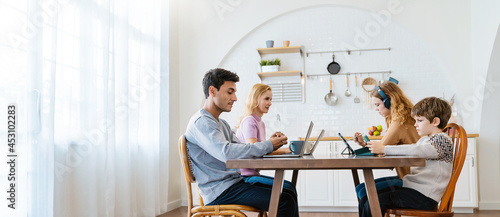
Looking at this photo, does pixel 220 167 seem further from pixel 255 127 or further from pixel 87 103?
pixel 87 103

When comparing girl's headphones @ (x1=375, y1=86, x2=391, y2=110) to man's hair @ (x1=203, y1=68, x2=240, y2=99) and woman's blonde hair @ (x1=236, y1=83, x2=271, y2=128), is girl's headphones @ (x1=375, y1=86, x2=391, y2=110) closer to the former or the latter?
woman's blonde hair @ (x1=236, y1=83, x2=271, y2=128)

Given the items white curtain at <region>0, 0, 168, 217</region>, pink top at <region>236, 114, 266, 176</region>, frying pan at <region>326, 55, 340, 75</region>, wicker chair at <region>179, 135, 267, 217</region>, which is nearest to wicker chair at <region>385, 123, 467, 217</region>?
wicker chair at <region>179, 135, 267, 217</region>

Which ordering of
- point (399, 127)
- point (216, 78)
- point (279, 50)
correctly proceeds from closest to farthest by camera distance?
point (216, 78), point (399, 127), point (279, 50)

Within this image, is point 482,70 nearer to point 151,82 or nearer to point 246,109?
point 246,109

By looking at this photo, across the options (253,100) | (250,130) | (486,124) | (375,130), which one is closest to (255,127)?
(250,130)

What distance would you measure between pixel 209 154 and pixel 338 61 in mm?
3626

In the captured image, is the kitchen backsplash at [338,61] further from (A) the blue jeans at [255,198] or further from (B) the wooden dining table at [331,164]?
(B) the wooden dining table at [331,164]

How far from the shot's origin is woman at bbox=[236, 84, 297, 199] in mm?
2836

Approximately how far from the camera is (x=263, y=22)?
5.72m

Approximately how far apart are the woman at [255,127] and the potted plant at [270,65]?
2134 mm

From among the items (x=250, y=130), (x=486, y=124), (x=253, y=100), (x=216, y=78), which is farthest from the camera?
(x=486, y=124)

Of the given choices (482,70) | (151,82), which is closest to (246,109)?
(151,82)

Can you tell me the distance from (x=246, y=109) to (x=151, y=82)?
1.80m

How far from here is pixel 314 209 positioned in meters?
5.15
